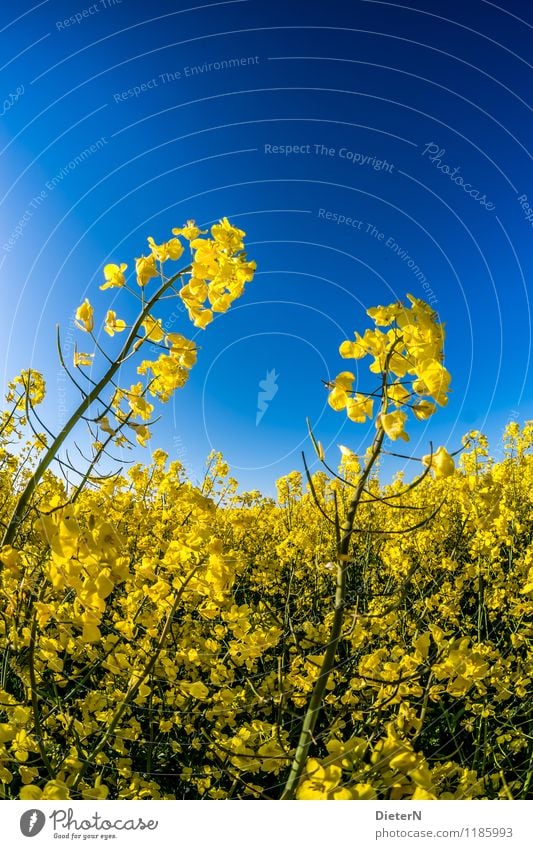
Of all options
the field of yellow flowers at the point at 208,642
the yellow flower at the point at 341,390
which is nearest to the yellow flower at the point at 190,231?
the field of yellow flowers at the point at 208,642

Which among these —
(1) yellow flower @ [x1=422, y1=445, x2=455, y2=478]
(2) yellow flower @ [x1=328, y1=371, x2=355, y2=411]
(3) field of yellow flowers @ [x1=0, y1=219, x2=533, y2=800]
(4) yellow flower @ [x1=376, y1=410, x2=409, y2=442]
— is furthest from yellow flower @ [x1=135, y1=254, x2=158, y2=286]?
(1) yellow flower @ [x1=422, y1=445, x2=455, y2=478]

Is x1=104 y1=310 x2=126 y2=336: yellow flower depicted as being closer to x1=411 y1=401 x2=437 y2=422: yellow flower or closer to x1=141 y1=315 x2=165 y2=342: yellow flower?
x1=141 y1=315 x2=165 y2=342: yellow flower

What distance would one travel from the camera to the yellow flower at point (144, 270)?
65.3 inches

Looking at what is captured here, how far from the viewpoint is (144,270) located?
5.44 ft

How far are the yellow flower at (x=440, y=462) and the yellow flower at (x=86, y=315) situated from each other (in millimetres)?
1187

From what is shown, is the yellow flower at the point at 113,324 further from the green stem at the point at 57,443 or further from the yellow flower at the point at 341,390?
the yellow flower at the point at 341,390

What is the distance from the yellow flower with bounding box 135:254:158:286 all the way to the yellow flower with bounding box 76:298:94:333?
0.20 metres

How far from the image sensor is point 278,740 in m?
2.27

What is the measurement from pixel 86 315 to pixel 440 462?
4.10 feet

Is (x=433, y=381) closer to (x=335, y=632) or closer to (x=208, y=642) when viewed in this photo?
(x=335, y=632)

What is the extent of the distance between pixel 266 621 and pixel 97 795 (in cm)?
219

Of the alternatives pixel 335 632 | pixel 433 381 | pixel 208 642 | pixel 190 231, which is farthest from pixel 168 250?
pixel 208 642
